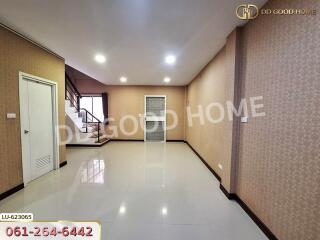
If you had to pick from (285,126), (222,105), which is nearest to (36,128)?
(222,105)

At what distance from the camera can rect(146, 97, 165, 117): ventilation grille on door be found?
25.0 ft

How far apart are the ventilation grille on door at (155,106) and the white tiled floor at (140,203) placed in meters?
3.87

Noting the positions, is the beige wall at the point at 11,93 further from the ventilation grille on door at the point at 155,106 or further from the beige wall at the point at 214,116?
the ventilation grille on door at the point at 155,106

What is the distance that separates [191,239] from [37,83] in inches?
151

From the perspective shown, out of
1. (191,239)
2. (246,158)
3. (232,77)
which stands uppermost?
(232,77)

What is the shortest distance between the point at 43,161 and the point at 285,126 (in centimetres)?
425

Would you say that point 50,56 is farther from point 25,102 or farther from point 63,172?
point 63,172

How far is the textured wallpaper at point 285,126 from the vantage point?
1.35 meters

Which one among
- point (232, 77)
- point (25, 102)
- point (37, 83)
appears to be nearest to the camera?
point (232, 77)

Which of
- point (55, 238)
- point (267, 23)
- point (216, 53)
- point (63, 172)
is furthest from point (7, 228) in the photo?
point (216, 53)

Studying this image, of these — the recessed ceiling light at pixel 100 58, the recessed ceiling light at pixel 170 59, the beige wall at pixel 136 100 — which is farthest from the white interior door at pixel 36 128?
the beige wall at pixel 136 100

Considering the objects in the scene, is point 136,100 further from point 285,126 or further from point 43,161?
point 285,126

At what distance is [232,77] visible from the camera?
2.61m

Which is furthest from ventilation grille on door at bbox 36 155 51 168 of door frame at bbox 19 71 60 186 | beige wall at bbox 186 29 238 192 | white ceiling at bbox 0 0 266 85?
beige wall at bbox 186 29 238 192
